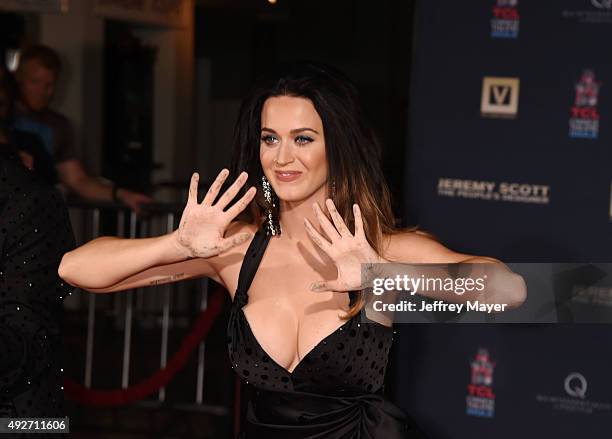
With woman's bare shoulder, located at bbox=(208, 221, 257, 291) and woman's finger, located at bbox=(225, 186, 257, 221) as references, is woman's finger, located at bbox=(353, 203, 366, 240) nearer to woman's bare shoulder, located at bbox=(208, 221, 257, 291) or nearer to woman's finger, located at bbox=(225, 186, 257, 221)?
woman's finger, located at bbox=(225, 186, 257, 221)

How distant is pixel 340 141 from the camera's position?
2426 mm

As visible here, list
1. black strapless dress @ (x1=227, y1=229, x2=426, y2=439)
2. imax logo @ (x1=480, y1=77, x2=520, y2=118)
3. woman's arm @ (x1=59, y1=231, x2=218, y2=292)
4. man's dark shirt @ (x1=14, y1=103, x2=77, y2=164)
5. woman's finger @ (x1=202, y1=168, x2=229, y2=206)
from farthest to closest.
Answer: man's dark shirt @ (x1=14, y1=103, x2=77, y2=164), imax logo @ (x1=480, y1=77, x2=520, y2=118), black strapless dress @ (x1=227, y1=229, x2=426, y2=439), woman's arm @ (x1=59, y1=231, x2=218, y2=292), woman's finger @ (x1=202, y1=168, x2=229, y2=206)

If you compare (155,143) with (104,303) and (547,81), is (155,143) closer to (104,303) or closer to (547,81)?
(104,303)

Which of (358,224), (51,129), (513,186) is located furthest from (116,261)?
(51,129)

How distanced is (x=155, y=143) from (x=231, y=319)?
564cm

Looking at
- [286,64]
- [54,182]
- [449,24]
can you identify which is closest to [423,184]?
[449,24]

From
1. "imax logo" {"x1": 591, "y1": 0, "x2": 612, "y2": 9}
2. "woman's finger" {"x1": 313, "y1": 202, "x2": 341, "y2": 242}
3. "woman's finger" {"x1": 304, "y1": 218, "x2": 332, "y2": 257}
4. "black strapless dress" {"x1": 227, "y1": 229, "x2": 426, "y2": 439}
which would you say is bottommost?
"black strapless dress" {"x1": 227, "y1": 229, "x2": 426, "y2": 439}

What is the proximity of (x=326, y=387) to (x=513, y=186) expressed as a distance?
4.96ft

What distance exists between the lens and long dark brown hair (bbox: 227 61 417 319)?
243cm

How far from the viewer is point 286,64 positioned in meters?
2.51

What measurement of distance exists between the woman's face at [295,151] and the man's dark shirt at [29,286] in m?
0.52

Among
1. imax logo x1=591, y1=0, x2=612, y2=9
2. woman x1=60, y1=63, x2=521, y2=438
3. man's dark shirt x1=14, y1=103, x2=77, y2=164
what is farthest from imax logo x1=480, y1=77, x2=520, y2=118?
man's dark shirt x1=14, y1=103, x2=77, y2=164

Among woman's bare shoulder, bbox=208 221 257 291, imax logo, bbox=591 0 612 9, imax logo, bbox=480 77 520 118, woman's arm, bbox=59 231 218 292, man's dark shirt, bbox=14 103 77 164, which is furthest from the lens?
man's dark shirt, bbox=14 103 77 164

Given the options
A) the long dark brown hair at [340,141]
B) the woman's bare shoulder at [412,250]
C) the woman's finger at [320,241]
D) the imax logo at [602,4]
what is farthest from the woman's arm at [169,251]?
the imax logo at [602,4]
